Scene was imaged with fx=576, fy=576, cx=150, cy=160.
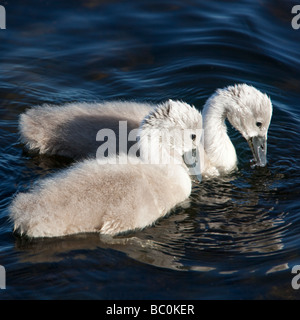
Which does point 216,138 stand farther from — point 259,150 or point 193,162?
point 193,162

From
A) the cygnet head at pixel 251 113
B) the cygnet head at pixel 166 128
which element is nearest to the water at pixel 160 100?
the cygnet head at pixel 251 113

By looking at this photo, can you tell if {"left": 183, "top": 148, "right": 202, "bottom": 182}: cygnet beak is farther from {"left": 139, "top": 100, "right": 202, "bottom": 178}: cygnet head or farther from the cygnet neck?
the cygnet neck

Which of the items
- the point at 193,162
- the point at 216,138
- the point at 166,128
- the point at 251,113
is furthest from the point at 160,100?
the point at 166,128

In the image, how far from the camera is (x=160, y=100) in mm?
8000

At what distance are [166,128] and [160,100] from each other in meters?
2.12

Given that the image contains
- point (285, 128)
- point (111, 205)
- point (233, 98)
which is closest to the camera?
point (111, 205)

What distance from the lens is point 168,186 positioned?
5.70 metres

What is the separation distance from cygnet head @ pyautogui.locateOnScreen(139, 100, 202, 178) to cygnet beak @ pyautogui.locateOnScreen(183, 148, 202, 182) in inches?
9.2

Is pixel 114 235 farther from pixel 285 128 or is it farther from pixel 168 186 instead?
pixel 285 128

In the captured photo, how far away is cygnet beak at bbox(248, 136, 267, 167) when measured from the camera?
666 cm

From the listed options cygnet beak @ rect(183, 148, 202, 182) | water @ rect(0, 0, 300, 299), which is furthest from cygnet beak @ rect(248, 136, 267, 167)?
cygnet beak @ rect(183, 148, 202, 182)

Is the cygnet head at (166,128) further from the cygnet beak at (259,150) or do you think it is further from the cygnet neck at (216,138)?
the cygnet beak at (259,150)
